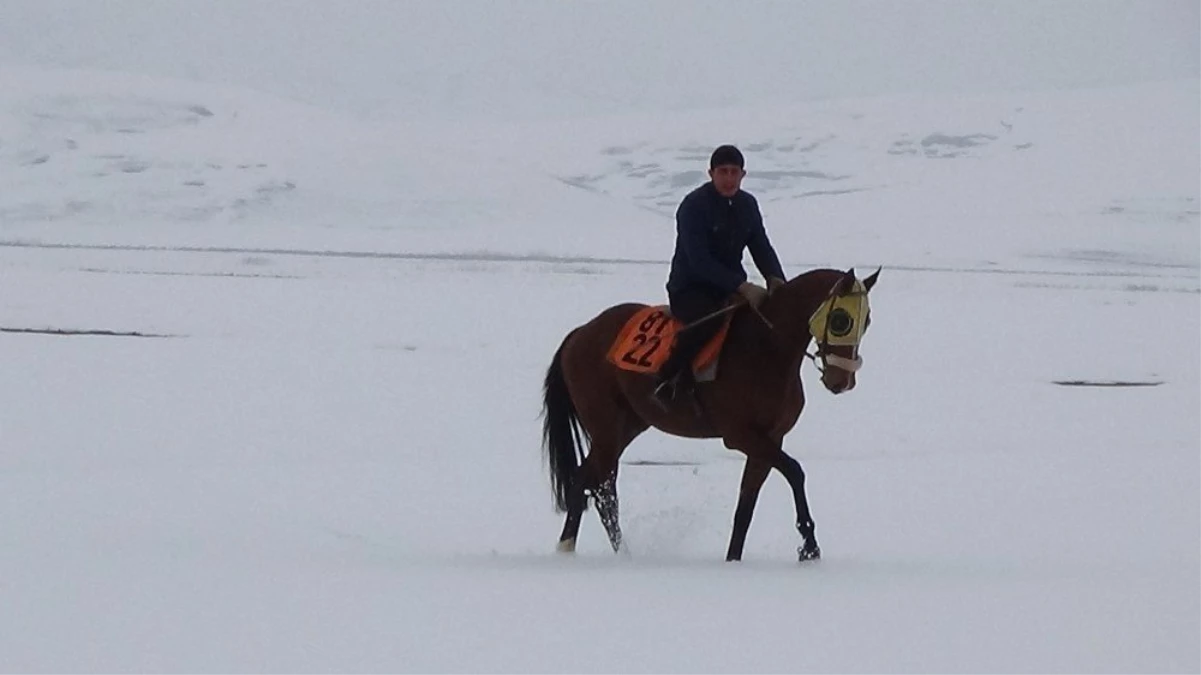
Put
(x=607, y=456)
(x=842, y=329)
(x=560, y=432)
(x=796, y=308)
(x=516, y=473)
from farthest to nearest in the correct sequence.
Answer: (x=516, y=473) → (x=560, y=432) → (x=607, y=456) → (x=796, y=308) → (x=842, y=329)

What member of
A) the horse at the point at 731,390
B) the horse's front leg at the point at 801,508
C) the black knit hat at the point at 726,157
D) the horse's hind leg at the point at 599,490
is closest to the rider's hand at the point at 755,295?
the horse at the point at 731,390

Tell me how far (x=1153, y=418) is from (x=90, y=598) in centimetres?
1113

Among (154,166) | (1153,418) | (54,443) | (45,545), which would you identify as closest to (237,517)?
(45,545)

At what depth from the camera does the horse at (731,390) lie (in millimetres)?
6785

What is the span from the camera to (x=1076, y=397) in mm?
15164

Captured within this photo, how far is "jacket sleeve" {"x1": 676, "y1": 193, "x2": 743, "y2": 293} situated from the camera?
7.28 metres

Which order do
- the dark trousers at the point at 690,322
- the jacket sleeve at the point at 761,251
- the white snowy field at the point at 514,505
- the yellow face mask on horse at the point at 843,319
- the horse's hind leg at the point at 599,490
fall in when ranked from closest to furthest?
the white snowy field at the point at 514,505 < the yellow face mask on horse at the point at 843,319 < the dark trousers at the point at 690,322 < the jacket sleeve at the point at 761,251 < the horse's hind leg at the point at 599,490

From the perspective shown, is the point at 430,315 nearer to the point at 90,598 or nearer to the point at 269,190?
the point at 90,598

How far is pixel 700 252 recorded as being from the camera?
7.33 m

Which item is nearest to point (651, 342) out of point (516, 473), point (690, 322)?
point (690, 322)

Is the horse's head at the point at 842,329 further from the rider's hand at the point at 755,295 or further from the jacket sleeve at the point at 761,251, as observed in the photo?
the jacket sleeve at the point at 761,251

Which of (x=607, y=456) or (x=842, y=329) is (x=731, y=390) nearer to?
(x=842, y=329)

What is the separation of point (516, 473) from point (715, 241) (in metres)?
4.28

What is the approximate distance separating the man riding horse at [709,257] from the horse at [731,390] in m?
0.11
